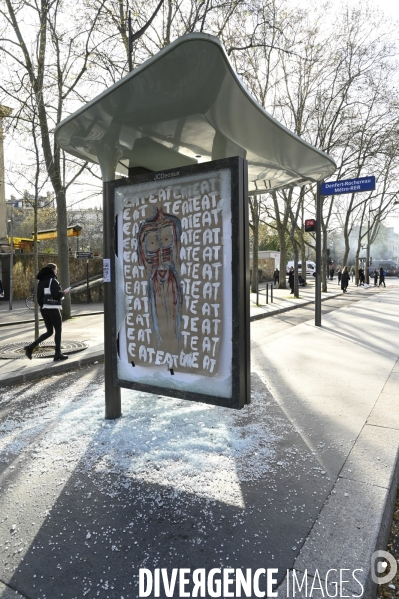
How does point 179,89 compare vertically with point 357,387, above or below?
above

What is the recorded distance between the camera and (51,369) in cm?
611

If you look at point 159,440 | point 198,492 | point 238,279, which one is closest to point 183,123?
point 238,279

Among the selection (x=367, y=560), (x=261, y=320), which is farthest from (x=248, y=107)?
(x=261, y=320)

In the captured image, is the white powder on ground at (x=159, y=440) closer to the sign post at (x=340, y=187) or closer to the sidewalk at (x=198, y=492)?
the sidewalk at (x=198, y=492)

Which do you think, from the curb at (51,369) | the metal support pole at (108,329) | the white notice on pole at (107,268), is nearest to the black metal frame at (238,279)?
the metal support pole at (108,329)

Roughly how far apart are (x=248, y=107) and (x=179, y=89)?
0.52 meters

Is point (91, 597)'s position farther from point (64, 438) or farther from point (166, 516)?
point (64, 438)

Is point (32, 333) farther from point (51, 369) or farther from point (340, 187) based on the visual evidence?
point (340, 187)

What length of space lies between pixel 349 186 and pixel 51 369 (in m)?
7.99

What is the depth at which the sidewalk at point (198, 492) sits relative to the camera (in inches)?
82.1

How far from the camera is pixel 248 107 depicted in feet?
9.75

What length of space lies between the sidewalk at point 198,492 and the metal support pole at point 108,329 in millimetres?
159

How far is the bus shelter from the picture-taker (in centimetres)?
288

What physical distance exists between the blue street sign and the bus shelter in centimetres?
623
